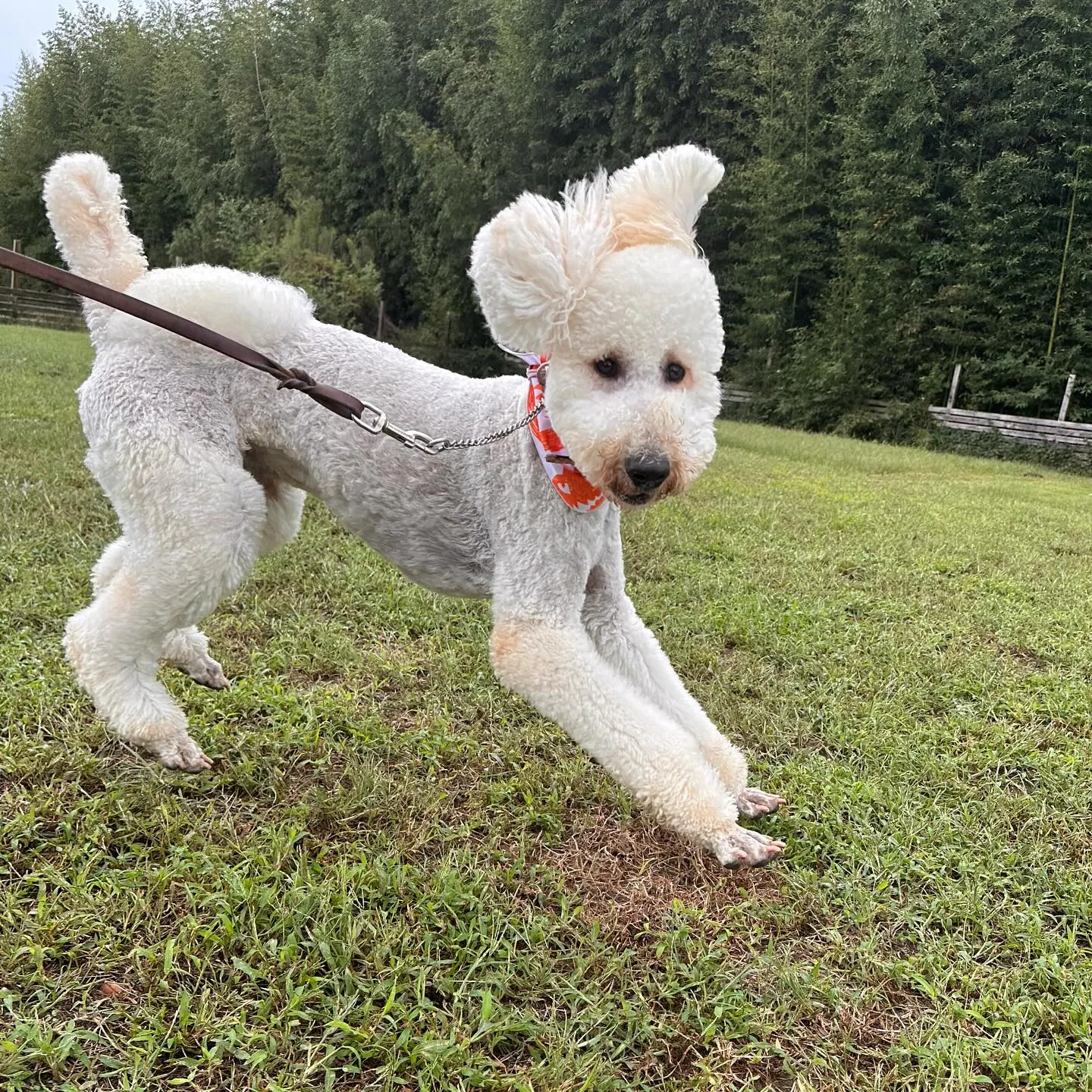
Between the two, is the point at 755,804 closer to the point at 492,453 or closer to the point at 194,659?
the point at 492,453

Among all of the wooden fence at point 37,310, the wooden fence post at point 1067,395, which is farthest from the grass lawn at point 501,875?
the wooden fence at point 37,310

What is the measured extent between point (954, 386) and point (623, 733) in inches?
627

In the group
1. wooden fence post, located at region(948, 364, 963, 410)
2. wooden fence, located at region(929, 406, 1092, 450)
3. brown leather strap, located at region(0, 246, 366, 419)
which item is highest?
brown leather strap, located at region(0, 246, 366, 419)

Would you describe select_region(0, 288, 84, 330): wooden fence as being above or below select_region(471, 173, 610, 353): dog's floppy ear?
below

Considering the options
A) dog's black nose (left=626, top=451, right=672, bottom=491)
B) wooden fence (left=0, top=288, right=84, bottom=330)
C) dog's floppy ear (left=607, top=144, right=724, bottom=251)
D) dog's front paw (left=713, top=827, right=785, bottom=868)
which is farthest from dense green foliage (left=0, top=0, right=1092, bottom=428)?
dog's front paw (left=713, top=827, right=785, bottom=868)

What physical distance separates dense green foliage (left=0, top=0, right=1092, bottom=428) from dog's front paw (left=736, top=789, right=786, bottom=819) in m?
9.63

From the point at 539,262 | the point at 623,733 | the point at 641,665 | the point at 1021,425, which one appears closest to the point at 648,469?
the point at 539,262

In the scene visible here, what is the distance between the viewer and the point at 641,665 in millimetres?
2049

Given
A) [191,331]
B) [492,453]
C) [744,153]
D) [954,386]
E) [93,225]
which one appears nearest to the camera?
[191,331]

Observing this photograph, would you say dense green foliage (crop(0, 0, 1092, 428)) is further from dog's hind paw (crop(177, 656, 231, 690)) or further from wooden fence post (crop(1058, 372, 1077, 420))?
dog's hind paw (crop(177, 656, 231, 690))

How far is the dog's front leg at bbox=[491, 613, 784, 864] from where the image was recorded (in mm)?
1688

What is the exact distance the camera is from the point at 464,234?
60.7 feet

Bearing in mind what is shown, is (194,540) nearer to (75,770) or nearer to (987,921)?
(75,770)

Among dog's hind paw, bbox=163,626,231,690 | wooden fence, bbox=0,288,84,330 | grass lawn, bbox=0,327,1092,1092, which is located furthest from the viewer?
wooden fence, bbox=0,288,84,330
